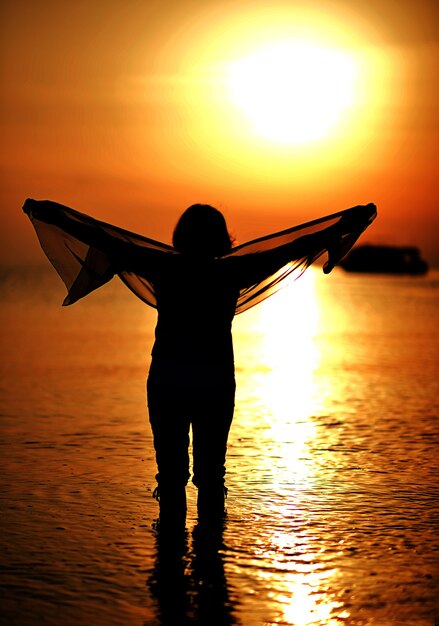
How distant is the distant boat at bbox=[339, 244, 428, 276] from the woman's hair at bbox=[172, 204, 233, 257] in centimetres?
15855

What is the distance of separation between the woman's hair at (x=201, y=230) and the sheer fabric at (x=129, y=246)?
0.16m

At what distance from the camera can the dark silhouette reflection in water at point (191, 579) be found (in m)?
5.05

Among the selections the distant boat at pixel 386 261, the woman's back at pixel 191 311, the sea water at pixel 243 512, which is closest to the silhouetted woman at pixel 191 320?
the woman's back at pixel 191 311

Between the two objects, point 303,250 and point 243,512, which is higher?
point 303,250

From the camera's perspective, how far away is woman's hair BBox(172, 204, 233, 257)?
6.39 meters

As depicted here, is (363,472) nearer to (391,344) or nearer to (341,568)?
(341,568)

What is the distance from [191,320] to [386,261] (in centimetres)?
16703

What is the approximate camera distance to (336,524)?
22.3 ft

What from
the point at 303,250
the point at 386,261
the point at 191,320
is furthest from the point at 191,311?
the point at 386,261

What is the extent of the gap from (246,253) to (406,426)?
15.9 ft

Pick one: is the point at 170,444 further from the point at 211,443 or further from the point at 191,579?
the point at 191,579

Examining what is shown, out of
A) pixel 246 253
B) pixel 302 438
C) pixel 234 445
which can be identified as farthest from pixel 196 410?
pixel 302 438

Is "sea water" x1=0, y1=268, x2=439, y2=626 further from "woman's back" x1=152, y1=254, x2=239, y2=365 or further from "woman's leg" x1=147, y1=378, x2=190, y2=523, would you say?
"woman's back" x1=152, y1=254, x2=239, y2=365

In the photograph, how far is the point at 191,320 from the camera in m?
6.34
